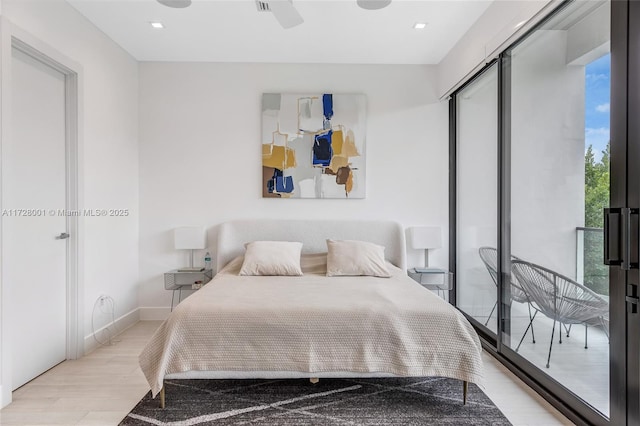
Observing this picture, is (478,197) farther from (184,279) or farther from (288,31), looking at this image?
(184,279)

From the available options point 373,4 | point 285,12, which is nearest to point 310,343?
point 285,12

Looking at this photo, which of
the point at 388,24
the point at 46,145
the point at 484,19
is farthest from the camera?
the point at 388,24

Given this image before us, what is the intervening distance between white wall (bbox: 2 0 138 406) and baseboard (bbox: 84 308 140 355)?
6 cm

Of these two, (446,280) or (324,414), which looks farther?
(446,280)

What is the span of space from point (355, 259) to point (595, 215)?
1.91 metres

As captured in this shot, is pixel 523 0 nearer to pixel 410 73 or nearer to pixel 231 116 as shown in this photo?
pixel 410 73

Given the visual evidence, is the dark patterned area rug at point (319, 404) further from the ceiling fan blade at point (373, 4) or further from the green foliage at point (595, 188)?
the ceiling fan blade at point (373, 4)

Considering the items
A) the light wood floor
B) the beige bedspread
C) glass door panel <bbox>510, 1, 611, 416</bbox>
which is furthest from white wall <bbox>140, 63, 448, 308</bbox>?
the beige bedspread

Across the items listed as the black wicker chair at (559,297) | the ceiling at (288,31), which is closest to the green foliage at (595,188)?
the black wicker chair at (559,297)

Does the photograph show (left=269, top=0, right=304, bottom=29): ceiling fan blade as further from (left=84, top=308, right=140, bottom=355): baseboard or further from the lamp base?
(left=84, top=308, right=140, bottom=355): baseboard

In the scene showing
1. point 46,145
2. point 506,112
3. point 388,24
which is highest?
point 388,24

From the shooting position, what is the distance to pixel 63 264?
302 centimetres

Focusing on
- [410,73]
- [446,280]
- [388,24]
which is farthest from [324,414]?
[410,73]

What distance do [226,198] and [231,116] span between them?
0.89 m
